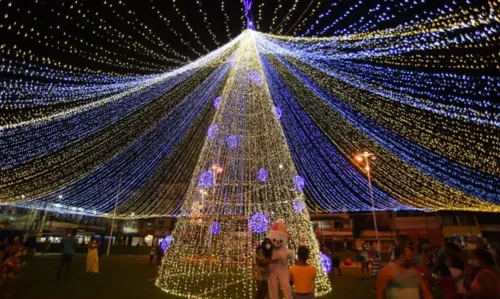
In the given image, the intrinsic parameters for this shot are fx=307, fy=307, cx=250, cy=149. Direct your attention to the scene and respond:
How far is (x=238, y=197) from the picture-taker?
9.60 m

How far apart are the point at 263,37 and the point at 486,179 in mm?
17390

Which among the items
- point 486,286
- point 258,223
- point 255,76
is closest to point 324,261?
point 258,223

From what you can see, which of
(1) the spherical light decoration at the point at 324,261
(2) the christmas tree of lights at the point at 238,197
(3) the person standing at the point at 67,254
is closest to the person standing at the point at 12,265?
(3) the person standing at the point at 67,254

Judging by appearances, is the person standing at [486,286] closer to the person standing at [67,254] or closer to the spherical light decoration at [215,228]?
the spherical light decoration at [215,228]

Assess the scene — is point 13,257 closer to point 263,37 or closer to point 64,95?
point 64,95

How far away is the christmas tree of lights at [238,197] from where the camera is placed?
8.88 meters

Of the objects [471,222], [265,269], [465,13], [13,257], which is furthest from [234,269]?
[471,222]

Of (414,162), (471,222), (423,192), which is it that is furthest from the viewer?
(471,222)

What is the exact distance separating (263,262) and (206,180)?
4242 mm

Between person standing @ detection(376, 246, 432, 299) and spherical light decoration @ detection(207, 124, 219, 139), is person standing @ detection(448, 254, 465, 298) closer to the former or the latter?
person standing @ detection(376, 246, 432, 299)

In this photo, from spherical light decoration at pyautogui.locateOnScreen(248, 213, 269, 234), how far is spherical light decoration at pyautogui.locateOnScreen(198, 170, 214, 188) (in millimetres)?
1657

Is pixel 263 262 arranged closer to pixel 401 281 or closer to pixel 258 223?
pixel 401 281

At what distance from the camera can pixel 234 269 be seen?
932cm

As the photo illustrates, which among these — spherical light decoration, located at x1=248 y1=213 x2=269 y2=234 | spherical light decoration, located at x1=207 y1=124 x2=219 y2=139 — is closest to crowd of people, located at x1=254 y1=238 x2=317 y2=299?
spherical light decoration, located at x1=248 y1=213 x2=269 y2=234
